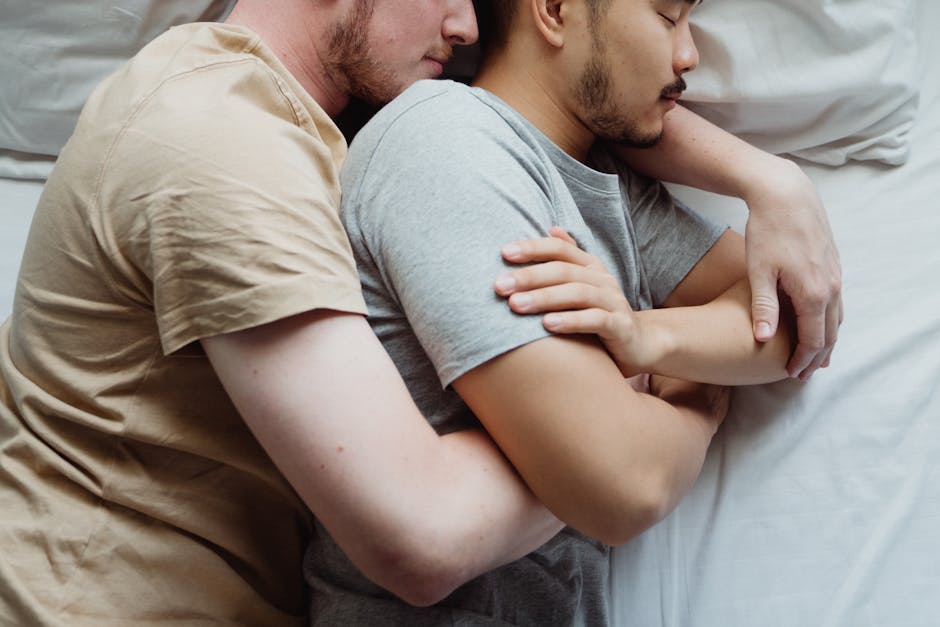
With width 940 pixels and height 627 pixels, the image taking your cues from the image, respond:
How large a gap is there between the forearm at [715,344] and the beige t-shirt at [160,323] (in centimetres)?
35

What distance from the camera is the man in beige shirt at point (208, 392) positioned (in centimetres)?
78

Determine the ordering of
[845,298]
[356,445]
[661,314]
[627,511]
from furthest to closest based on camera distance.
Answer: [845,298] → [661,314] → [627,511] → [356,445]

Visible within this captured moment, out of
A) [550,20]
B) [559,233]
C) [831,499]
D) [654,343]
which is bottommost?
[831,499]

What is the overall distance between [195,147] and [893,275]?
3.02ft

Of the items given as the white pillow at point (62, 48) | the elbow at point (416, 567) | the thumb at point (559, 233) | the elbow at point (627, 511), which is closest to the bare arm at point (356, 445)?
the elbow at point (416, 567)

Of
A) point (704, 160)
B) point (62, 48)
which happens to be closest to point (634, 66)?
point (704, 160)

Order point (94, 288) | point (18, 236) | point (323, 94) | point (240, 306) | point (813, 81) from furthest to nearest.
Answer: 1. point (18, 236)
2. point (813, 81)
3. point (323, 94)
4. point (94, 288)
5. point (240, 306)

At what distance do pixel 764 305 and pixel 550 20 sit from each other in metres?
0.41

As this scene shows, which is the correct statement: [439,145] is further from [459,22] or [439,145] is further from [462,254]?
[459,22]

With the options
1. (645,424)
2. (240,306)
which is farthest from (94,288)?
(645,424)

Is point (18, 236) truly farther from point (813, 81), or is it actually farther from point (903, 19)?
point (903, 19)

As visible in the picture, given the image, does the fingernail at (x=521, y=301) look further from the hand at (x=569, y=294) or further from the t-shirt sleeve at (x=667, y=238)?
the t-shirt sleeve at (x=667, y=238)

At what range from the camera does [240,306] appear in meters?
0.77

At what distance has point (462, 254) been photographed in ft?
2.81
